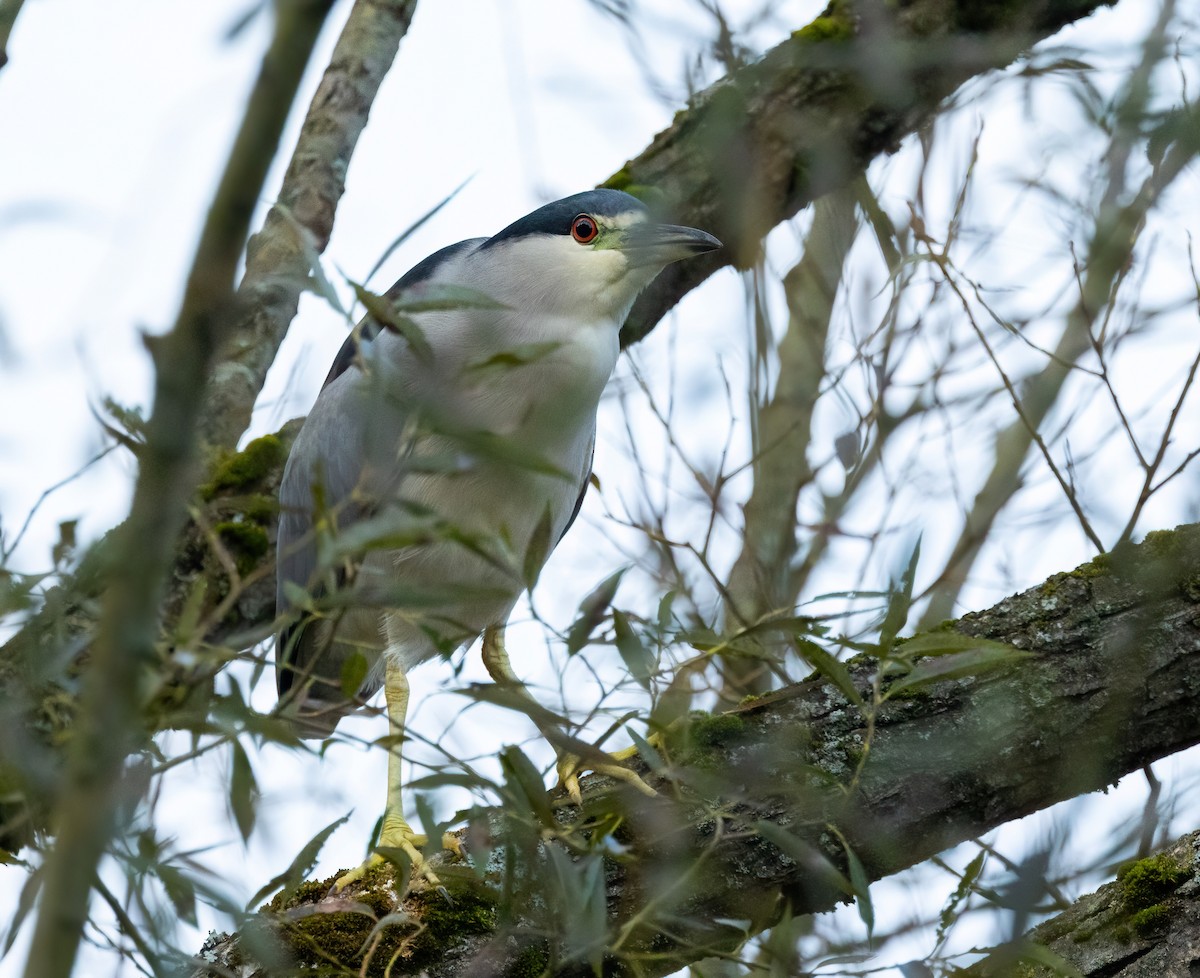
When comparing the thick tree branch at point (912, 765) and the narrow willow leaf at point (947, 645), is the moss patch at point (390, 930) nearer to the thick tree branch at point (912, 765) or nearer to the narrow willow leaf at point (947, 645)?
the thick tree branch at point (912, 765)

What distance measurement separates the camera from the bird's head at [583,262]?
3203mm

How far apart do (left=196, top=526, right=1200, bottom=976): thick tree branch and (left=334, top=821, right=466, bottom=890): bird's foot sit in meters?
0.05

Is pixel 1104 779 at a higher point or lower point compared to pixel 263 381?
lower

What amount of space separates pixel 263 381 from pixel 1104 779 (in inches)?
92.0

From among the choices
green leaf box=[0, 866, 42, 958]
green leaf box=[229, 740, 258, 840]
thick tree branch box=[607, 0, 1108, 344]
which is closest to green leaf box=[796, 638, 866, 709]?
green leaf box=[229, 740, 258, 840]

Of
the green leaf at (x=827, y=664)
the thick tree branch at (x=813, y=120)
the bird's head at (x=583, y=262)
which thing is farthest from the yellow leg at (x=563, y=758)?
the thick tree branch at (x=813, y=120)

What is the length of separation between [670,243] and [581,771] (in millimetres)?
1324

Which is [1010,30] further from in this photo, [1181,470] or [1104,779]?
[1104,779]

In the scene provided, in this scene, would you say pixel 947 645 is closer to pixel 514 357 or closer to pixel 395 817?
pixel 514 357

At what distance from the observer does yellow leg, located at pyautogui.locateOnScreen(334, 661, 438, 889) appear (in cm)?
227

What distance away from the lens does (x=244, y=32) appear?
1038 millimetres

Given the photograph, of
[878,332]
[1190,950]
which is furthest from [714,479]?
[1190,950]

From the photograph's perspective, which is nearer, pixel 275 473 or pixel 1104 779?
pixel 1104 779

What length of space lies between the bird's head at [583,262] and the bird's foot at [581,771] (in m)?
1.19
